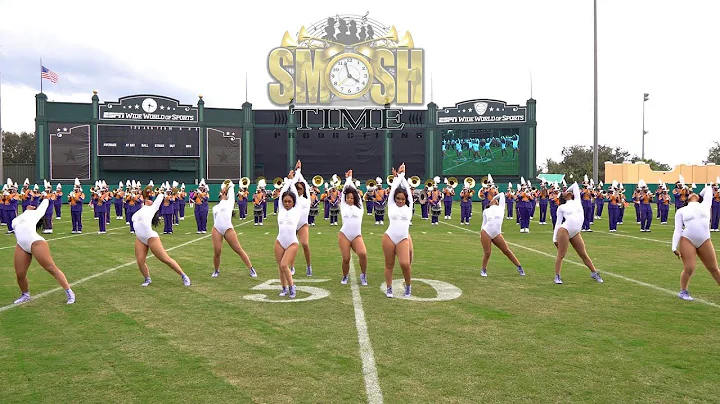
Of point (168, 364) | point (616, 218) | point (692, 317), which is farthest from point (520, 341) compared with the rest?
point (616, 218)

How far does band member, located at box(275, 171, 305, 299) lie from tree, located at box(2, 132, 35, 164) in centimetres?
7363

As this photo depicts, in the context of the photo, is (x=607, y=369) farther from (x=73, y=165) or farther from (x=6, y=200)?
(x=73, y=165)

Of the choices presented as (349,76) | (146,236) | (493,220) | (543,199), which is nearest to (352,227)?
(493,220)

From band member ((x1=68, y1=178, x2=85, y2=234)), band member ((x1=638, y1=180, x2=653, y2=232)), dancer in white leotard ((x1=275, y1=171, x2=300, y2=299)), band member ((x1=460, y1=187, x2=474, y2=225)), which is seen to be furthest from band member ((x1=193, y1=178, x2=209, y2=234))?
band member ((x1=638, y1=180, x2=653, y2=232))

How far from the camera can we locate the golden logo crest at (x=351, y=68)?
50.0 metres

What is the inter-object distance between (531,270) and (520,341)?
5.28 m

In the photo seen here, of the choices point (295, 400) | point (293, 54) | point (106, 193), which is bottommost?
Answer: point (295, 400)

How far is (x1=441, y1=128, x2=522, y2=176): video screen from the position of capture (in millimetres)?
44344

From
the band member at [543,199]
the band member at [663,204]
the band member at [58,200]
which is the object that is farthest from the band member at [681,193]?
the band member at [58,200]

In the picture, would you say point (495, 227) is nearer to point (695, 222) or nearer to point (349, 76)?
point (695, 222)

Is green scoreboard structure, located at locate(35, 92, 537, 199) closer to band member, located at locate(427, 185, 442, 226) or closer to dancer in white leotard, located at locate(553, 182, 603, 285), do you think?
band member, located at locate(427, 185, 442, 226)

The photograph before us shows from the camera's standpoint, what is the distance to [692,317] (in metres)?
6.93

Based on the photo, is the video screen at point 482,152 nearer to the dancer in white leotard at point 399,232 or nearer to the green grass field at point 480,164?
the green grass field at point 480,164

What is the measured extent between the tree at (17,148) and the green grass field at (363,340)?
68.9m
